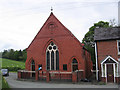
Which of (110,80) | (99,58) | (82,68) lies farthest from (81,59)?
(110,80)

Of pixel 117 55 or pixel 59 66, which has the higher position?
pixel 117 55

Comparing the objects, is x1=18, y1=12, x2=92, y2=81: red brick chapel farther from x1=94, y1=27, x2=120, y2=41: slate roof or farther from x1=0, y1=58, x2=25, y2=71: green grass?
x1=0, y1=58, x2=25, y2=71: green grass

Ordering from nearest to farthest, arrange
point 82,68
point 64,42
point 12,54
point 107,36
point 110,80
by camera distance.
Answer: point 110,80, point 107,36, point 82,68, point 64,42, point 12,54

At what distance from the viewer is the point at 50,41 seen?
2358 cm

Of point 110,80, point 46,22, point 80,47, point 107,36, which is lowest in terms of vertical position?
point 110,80

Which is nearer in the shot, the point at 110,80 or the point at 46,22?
the point at 110,80

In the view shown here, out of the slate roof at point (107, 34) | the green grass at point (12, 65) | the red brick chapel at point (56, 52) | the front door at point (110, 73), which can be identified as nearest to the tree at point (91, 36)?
the red brick chapel at point (56, 52)

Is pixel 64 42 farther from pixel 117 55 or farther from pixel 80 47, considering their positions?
pixel 117 55

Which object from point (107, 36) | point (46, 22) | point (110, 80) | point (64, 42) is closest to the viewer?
point (110, 80)

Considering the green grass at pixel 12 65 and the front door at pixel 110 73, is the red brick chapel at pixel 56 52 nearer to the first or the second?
the front door at pixel 110 73

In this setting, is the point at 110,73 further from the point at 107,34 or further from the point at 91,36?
the point at 91,36

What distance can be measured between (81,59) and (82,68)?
1362mm

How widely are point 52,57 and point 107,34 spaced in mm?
9402

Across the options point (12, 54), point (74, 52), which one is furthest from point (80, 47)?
point (12, 54)
